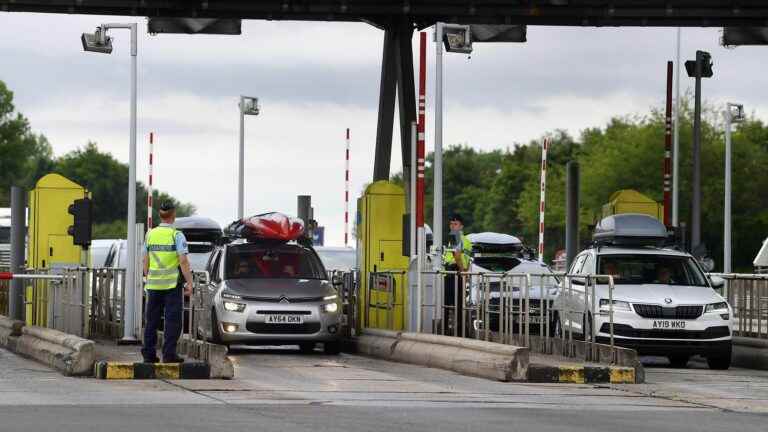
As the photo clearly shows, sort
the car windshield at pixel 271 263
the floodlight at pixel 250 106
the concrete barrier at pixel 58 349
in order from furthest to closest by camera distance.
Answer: the floodlight at pixel 250 106 < the car windshield at pixel 271 263 < the concrete barrier at pixel 58 349

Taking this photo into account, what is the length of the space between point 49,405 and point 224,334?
10317 millimetres

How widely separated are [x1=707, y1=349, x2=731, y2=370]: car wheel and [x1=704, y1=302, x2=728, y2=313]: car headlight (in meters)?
0.55

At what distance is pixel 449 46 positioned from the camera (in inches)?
981

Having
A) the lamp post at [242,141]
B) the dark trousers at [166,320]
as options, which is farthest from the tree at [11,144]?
the dark trousers at [166,320]

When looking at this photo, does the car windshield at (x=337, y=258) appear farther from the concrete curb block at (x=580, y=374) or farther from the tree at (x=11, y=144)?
the tree at (x=11, y=144)

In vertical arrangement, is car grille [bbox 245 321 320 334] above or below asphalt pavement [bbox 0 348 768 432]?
above

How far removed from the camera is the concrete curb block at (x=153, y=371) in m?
18.2

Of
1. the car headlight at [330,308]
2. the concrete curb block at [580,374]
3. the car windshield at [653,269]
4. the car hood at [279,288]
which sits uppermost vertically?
the car windshield at [653,269]

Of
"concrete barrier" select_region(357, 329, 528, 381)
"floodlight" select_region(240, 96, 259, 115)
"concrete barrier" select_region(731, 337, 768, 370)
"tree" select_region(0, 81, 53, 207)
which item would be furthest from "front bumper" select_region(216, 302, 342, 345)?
"tree" select_region(0, 81, 53, 207)

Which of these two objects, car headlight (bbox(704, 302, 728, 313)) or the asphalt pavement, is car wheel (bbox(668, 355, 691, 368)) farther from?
the asphalt pavement

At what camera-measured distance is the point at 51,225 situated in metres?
27.7

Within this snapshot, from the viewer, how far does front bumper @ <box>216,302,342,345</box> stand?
80.4 ft

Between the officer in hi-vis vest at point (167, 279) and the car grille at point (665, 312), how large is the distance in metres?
6.98

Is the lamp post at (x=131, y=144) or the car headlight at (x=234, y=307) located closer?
the car headlight at (x=234, y=307)
